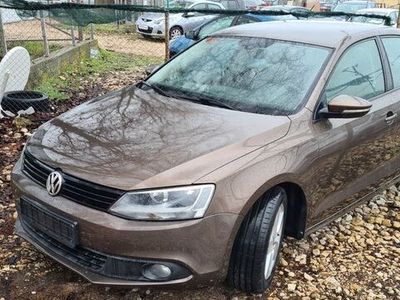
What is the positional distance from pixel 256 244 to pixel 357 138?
1207 mm

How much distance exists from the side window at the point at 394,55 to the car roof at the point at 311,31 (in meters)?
0.08

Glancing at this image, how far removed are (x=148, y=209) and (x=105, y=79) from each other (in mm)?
6689

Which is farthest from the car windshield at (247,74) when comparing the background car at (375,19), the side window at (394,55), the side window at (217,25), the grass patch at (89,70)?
the background car at (375,19)

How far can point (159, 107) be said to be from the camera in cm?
327

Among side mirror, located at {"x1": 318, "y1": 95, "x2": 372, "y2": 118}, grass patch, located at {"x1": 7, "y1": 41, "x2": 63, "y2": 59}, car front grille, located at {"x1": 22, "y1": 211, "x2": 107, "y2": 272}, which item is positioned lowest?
grass patch, located at {"x1": 7, "y1": 41, "x2": 63, "y2": 59}

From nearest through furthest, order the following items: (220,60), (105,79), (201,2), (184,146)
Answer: (184,146), (220,60), (105,79), (201,2)

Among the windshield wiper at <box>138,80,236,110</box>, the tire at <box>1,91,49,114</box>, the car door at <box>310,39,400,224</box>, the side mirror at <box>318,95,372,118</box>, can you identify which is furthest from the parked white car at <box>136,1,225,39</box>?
the side mirror at <box>318,95,372,118</box>

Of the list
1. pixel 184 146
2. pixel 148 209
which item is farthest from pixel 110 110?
pixel 148 209

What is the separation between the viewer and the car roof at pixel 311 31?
11.6ft

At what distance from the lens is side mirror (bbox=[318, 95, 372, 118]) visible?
9.87 feet

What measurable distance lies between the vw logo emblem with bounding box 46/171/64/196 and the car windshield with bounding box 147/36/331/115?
1.13 metres

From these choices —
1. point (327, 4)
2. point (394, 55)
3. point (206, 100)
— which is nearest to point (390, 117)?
point (394, 55)

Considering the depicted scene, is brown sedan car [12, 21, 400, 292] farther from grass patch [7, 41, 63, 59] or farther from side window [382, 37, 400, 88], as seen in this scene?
grass patch [7, 41, 63, 59]

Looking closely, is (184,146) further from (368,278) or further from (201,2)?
(201,2)
